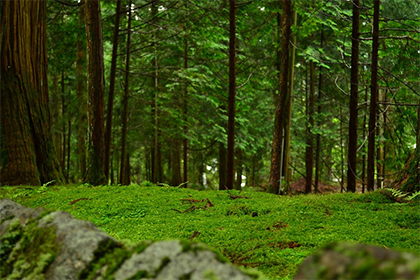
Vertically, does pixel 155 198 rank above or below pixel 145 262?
below

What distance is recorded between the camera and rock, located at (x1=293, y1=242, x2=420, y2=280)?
95 centimetres

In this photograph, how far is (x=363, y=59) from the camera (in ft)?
48.0

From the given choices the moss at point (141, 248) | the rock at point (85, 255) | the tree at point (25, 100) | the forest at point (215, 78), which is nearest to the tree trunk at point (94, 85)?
the forest at point (215, 78)

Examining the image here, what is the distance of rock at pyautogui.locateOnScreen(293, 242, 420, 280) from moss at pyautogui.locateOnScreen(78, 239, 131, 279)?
80 centimetres

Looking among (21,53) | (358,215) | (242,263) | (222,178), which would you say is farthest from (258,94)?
(242,263)

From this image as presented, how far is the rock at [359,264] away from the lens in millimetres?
949

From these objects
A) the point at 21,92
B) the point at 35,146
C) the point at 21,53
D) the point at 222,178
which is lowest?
the point at 222,178

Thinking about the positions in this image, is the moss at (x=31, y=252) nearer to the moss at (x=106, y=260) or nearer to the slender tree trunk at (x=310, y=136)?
the moss at (x=106, y=260)

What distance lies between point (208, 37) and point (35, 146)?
8564 millimetres

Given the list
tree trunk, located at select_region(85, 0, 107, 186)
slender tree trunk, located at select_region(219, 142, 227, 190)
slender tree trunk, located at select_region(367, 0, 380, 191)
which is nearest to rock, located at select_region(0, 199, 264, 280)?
tree trunk, located at select_region(85, 0, 107, 186)

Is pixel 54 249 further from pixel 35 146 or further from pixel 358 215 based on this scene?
pixel 35 146


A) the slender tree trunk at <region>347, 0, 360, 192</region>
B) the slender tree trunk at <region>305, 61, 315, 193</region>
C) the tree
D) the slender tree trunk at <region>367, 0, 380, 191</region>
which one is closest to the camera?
the tree

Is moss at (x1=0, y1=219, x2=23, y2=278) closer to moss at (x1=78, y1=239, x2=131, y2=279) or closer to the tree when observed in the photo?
moss at (x1=78, y1=239, x2=131, y2=279)

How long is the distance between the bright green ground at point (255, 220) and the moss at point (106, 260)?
1518mm
